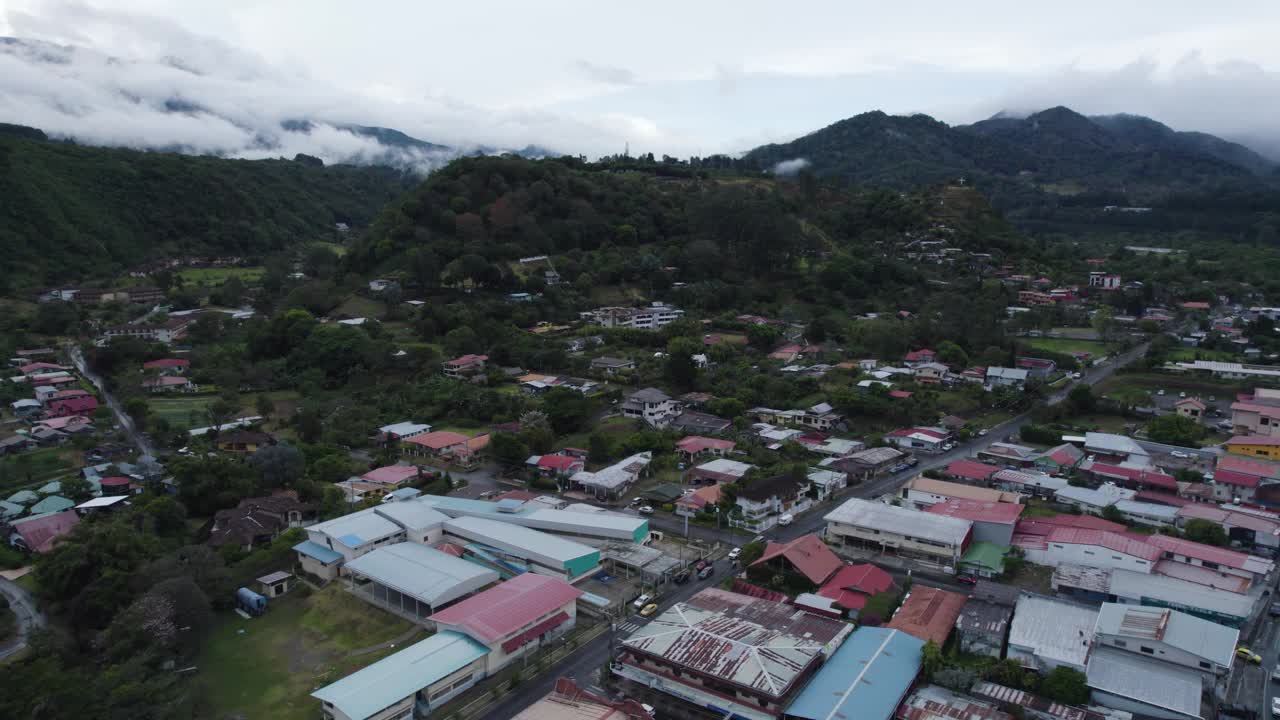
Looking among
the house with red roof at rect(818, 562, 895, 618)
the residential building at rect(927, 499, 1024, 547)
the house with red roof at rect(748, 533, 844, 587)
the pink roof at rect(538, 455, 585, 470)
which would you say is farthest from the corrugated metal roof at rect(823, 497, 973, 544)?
the pink roof at rect(538, 455, 585, 470)

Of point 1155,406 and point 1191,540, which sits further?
point 1155,406

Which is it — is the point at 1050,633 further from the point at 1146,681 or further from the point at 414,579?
the point at 414,579

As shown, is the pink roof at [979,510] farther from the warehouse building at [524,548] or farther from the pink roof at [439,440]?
the pink roof at [439,440]

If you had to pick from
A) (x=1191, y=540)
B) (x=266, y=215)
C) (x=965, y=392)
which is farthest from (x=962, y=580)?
(x=266, y=215)

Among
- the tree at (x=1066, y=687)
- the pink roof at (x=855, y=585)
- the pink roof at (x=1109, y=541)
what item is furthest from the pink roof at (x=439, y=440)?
the tree at (x=1066, y=687)

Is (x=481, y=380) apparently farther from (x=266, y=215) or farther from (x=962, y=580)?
(x=266, y=215)
